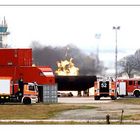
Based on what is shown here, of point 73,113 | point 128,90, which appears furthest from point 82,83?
point 73,113

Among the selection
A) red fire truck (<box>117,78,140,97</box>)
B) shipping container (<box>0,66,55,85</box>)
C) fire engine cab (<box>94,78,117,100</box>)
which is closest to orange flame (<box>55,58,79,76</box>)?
shipping container (<box>0,66,55,85</box>)

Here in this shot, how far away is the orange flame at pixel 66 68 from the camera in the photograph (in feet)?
134

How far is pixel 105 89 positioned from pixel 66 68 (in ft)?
20.4

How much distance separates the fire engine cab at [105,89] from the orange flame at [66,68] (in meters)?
4.61

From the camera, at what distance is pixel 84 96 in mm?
53094

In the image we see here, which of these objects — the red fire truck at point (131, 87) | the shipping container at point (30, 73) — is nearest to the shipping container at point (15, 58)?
the shipping container at point (30, 73)

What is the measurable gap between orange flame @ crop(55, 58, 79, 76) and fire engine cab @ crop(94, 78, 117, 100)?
4.61 metres

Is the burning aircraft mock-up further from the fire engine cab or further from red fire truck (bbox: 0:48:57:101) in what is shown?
red fire truck (bbox: 0:48:57:101)

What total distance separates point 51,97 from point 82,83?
245 inches

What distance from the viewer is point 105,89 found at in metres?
49.5

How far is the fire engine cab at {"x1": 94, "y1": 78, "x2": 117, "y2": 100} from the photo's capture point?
48.8 m

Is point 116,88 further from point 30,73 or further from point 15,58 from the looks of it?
point 15,58
